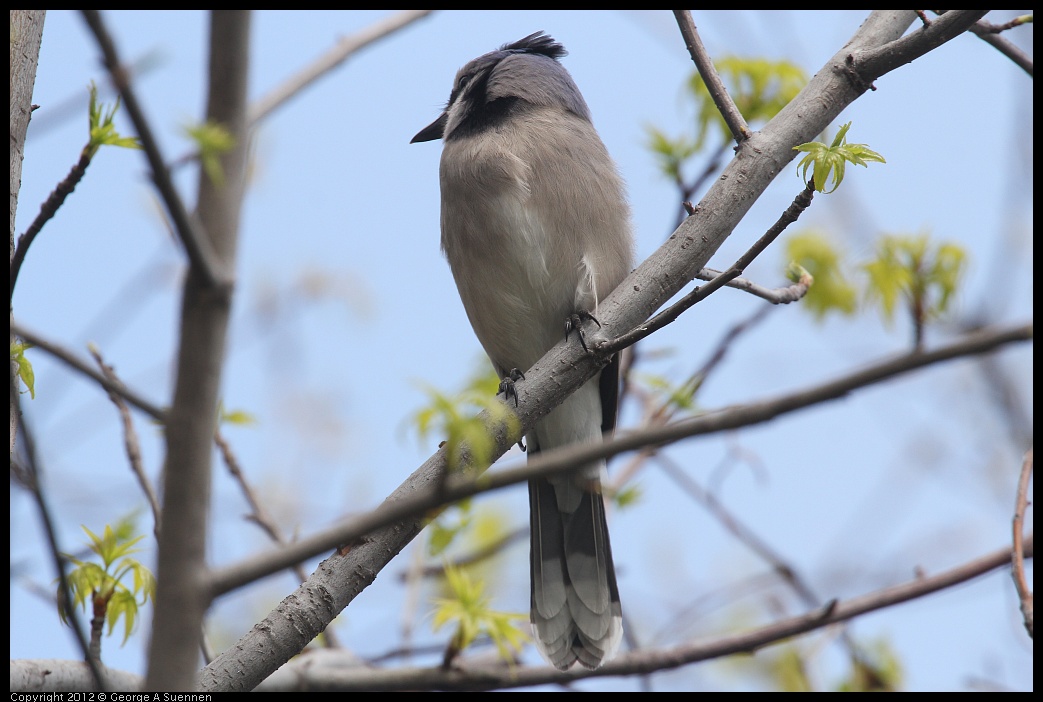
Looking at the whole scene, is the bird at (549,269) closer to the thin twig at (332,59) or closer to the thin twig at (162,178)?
the thin twig at (332,59)

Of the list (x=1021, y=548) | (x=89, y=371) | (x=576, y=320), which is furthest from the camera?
(x=576, y=320)

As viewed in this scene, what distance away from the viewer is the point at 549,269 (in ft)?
12.5

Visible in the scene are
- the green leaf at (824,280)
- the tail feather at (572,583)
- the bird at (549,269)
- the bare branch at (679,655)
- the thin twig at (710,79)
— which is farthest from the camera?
the green leaf at (824,280)

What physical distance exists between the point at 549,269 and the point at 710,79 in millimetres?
1198

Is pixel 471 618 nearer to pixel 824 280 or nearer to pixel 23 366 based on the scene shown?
pixel 23 366

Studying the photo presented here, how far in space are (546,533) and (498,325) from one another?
3.22 feet

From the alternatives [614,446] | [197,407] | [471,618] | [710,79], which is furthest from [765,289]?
[197,407]

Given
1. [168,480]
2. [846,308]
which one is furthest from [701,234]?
[846,308]

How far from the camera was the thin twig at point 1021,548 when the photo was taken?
2.34 meters

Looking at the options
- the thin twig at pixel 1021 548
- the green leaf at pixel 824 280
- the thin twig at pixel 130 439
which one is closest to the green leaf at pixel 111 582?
the thin twig at pixel 130 439

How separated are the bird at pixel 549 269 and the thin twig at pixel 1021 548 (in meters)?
1.59

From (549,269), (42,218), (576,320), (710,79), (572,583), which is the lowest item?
(572,583)

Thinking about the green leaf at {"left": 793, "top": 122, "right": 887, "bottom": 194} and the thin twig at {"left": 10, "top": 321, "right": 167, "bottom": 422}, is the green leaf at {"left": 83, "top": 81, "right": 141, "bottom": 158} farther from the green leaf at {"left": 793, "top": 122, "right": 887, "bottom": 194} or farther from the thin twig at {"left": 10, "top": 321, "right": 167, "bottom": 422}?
the green leaf at {"left": 793, "top": 122, "right": 887, "bottom": 194}

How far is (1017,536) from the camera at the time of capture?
98.9 inches
